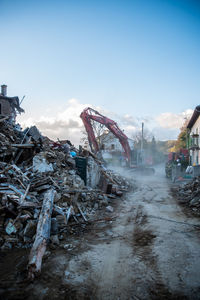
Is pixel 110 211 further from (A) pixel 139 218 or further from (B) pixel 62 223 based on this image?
(B) pixel 62 223

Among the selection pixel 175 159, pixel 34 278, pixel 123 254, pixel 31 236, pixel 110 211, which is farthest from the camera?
pixel 175 159

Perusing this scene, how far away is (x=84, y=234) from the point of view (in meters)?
5.39

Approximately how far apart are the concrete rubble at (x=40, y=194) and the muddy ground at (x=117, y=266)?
32 cm

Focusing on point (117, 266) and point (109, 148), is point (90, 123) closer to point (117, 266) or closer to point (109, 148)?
point (117, 266)

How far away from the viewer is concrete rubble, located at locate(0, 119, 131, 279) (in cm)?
462

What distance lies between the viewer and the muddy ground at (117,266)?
293 centimetres

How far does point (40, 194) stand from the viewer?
6578 millimetres

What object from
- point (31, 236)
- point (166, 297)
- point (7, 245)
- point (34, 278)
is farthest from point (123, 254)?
point (7, 245)

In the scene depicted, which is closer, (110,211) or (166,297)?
(166,297)

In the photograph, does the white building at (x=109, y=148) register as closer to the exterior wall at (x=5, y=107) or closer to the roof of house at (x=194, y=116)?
the roof of house at (x=194, y=116)

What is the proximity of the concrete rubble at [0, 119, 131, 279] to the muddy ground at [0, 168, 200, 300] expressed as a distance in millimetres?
324

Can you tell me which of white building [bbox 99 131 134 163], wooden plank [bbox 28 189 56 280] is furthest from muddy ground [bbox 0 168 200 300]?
Answer: white building [bbox 99 131 134 163]

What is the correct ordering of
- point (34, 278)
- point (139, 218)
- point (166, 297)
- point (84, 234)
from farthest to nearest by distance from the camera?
point (139, 218), point (84, 234), point (34, 278), point (166, 297)

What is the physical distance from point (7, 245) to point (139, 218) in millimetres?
4322
